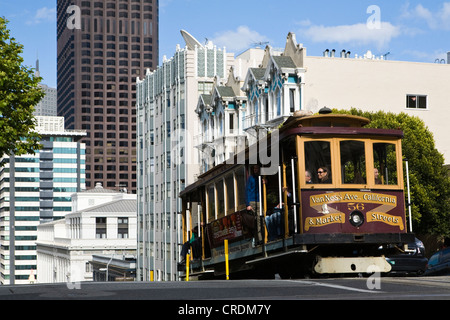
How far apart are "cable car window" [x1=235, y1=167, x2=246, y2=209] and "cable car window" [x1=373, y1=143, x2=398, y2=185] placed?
312 centimetres

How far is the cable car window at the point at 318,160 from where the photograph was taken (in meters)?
15.4

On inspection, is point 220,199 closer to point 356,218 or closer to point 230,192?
point 230,192

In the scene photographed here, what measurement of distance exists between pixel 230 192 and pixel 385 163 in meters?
4.30

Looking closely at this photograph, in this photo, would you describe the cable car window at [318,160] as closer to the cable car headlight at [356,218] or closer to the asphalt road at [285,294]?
the cable car headlight at [356,218]

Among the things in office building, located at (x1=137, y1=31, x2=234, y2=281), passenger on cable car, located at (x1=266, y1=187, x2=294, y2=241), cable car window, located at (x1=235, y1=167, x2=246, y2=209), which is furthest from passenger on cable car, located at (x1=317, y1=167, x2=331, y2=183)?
office building, located at (x1=137, y1=31, x2=234, y2=281)

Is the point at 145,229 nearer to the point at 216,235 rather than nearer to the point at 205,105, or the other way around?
the point at 205,105

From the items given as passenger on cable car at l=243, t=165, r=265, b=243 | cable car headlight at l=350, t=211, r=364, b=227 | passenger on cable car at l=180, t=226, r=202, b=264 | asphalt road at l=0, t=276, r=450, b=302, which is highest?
passenger on cable car at l=243, t=165, r=265, b=243

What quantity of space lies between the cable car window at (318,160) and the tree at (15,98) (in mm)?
14381

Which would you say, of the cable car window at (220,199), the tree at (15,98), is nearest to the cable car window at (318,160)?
the cable car window at (220,199)

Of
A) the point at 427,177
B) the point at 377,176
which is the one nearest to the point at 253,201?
the point at 377,176

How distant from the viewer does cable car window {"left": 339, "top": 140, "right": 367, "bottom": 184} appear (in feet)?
51.1

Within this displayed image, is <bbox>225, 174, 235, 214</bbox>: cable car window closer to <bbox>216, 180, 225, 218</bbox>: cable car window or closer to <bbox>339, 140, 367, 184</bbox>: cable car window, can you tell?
<bbox>216, 180, 225, 218</bbox>: cable car window

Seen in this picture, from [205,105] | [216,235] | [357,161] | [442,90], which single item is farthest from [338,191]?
[205,105]

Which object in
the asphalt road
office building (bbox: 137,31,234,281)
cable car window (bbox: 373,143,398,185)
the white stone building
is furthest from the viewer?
the white stone building
